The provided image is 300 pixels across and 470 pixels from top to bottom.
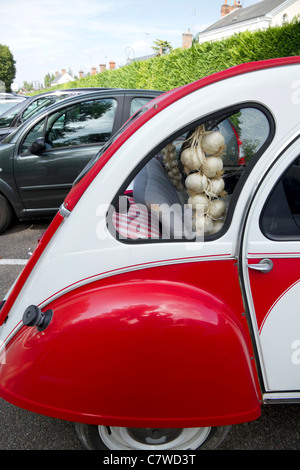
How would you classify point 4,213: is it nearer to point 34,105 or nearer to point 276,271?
point 34,105

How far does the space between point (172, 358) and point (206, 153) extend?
87cm

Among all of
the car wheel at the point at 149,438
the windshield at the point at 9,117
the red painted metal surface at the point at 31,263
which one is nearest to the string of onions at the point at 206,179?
the red painted metal surface at the point at 31,263

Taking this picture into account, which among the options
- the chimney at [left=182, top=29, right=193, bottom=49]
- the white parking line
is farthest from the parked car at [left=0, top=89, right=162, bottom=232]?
the chimney at [left=182, top=29, right=193, bottom=49]

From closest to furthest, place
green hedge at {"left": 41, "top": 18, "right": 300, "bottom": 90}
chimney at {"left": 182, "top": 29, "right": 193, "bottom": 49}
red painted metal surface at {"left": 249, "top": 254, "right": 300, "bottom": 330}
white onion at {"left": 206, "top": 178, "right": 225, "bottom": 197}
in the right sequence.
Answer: red painted metal surface at {"left": 249, "top": 254, "right": 300, "bottom": 330} < white onion at {"left": 206, "top": 178, "right": 225, "bottom": 197} < green hedge at {"left": 41, "top": 18, "right": 300, "bottom": 90} < chimney at {"left": 182, "top": 29, "right": 193, "bottom": 49}

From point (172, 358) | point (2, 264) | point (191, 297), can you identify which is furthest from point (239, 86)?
point (2, 264)

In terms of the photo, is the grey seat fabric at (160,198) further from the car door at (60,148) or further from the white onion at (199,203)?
the car door at (60,148)

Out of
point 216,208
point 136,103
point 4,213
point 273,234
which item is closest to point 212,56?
point 136,103

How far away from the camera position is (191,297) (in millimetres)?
1398

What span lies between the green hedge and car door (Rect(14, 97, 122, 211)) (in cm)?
605

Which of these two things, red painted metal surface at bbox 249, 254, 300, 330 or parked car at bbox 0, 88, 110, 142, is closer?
red painted metal surface at bbox 249, 254, 300, 330

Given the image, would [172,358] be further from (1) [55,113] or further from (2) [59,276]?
(1) [55,113]

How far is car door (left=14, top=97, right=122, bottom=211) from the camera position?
443cm

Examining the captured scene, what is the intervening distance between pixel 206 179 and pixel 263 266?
444 millimetres

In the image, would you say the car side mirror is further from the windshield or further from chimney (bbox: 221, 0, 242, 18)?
chimney (bbox: 221, 0, 242, 18)
